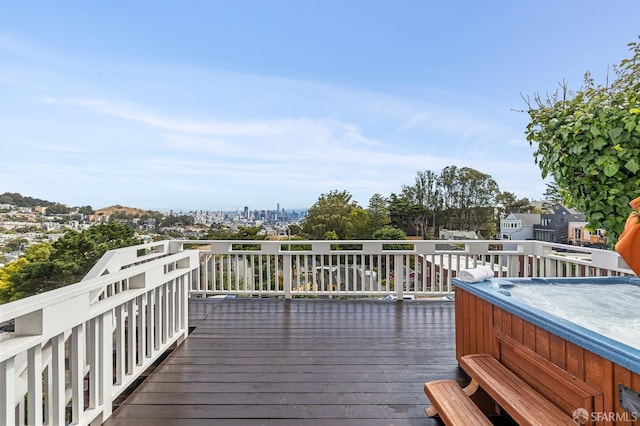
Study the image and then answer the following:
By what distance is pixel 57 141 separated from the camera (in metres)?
6.58

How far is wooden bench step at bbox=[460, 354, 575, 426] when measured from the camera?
4.72 feet

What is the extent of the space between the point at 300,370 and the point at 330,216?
32.4 feet

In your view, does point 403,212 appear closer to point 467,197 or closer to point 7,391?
point 467,197

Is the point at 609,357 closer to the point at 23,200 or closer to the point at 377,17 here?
the point at 23,200

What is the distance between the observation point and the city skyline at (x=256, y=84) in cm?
520

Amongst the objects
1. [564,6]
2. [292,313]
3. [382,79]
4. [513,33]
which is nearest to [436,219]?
[382,79]

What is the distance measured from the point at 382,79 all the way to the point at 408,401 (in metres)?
7.49

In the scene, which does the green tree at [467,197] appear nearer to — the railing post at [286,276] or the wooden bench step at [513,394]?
the railing post at [286,276]

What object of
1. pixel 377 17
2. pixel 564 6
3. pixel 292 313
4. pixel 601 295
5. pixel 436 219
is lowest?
pixel 292 313

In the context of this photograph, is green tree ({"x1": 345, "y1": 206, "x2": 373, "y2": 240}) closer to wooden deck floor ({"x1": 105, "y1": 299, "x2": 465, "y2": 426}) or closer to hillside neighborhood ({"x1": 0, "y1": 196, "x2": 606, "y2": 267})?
hillside neighborhood ({"x1": 0, "y1": 196, "x2": 606, "y2": 267})

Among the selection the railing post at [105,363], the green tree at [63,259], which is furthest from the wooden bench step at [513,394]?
the green tree at [63,259]

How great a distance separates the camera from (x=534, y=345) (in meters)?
1.82

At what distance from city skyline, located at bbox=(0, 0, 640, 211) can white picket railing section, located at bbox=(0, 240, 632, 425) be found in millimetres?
1811

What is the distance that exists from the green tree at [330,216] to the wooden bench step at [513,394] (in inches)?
340
